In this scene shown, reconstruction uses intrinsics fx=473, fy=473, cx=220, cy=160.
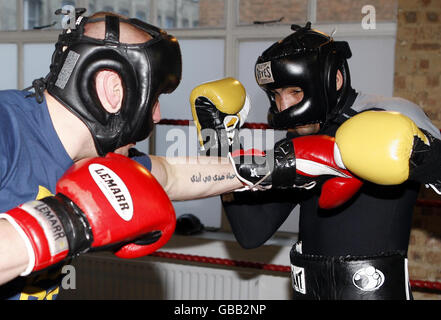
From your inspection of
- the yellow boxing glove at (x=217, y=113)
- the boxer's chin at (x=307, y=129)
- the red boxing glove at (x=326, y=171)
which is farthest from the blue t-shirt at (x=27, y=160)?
the boxer's chin at (x=307, y=129)

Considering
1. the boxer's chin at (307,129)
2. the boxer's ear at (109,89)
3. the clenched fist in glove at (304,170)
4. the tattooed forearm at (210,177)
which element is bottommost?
the tattooed forearm at (210,177)

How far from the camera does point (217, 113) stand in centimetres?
194

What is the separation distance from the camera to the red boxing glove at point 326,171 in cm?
142

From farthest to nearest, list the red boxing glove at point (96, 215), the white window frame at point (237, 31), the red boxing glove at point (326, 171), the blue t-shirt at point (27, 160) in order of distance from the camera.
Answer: the white window frame at point (237, 31) → the red boxing glove at point (326, 171) → the blue t-shirt at point (27, 160) → the red boxing glove at point (96, 215)

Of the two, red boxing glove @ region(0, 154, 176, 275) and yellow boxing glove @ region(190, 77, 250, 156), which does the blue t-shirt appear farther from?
yellow boxing glove @ region(190, 77, 250, 156)

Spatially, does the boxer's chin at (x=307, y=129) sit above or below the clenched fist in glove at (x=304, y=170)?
above

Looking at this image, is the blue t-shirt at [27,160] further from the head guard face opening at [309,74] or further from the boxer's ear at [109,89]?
the head guard face opening at [309,74]

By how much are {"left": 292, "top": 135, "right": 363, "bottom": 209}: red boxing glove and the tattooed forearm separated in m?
0.27

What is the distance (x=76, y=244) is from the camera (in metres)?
0.91

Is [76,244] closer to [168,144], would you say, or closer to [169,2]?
[168,144]

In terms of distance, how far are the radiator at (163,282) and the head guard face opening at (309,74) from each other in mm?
1577

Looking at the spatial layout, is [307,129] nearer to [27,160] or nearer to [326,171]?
[326,171]

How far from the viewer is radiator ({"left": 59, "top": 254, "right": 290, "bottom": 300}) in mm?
3053
